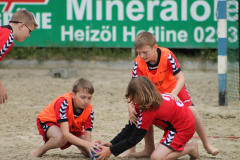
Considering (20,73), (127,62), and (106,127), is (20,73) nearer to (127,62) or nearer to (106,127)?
(127,62)

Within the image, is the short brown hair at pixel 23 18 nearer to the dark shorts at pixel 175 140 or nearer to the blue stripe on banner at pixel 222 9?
the dark shorts at pixel 175 140

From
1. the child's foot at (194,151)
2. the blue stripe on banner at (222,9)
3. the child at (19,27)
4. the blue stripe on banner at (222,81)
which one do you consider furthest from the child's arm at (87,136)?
the blue stripe on banner at (222,9)

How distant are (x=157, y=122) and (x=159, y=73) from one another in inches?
23.8

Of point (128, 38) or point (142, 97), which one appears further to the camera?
point (128, 38)

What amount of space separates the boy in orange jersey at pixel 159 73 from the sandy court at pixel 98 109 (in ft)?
0.88

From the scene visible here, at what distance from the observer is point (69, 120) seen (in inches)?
125

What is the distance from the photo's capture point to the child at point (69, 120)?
3037mm

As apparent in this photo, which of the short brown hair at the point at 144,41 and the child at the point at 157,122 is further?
the short brown hair at the point at 144,41

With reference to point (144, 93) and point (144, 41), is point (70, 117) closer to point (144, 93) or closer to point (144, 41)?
point (144, 93)

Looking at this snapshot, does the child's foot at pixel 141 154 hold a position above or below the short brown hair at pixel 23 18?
below

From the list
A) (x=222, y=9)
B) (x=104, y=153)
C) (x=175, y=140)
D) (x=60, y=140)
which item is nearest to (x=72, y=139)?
(x=60, y=140)

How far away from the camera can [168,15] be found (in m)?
9.01

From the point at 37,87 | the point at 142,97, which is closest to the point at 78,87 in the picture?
the point at 142,97

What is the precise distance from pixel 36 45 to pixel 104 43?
1.97m
